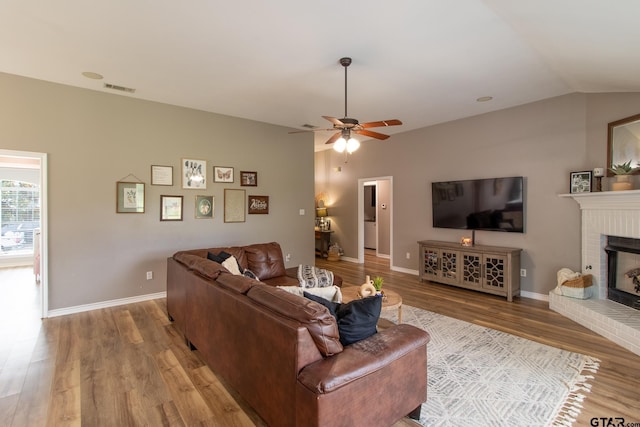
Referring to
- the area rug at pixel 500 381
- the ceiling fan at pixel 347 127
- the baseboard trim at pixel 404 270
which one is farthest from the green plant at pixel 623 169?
the baseboard trim at pixel 404 270

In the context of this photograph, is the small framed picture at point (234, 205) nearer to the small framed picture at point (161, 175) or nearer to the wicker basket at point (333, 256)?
the small framed picture at point (161, 175)

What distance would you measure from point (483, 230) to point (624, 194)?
75.5 inches

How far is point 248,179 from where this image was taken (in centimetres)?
536

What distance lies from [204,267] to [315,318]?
1526 millimetres

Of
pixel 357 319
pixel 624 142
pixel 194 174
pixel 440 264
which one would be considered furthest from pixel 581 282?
pixel 194 174

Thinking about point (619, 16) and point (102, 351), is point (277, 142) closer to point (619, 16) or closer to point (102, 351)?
point (102, 351)

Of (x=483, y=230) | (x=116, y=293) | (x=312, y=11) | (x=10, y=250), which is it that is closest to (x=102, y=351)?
(x=116, y=293)

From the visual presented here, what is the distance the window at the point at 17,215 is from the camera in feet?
23.1

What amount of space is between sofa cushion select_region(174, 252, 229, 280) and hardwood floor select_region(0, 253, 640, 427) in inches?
31.0

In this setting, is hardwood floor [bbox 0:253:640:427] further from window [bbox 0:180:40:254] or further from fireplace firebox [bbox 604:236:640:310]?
window [bbox 0:180:40:254]

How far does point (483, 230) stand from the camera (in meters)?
5.06

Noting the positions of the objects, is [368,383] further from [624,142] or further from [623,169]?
[624,142]

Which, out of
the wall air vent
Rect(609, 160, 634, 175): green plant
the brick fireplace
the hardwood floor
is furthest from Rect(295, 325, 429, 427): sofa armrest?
the wall air vent

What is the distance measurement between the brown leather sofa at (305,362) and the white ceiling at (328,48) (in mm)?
2140
